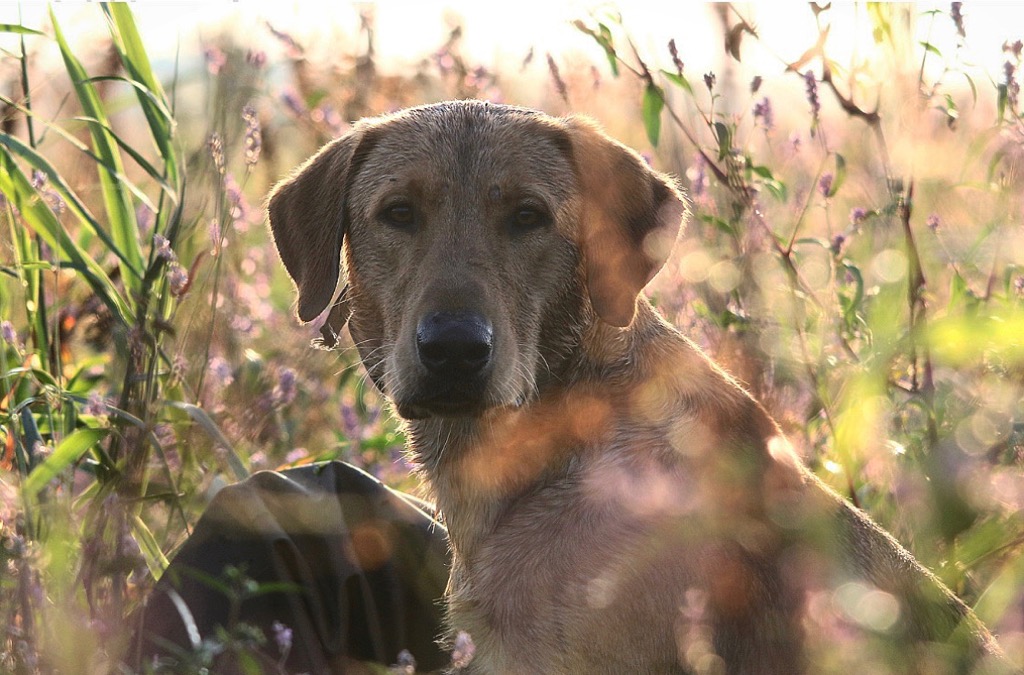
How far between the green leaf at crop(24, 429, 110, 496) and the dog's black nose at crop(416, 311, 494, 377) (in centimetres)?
86

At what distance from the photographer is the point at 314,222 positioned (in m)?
3.31

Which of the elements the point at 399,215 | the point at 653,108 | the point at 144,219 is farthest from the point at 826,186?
the point at 144,219

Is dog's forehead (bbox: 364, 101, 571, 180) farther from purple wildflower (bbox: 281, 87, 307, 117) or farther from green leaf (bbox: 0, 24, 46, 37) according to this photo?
purple wildflower (bbox: 281, 87, 307, 117)

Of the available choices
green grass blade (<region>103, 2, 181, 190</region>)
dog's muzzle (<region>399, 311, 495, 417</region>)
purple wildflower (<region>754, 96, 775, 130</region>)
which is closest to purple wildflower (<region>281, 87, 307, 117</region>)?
green grass blade (<region>103, 2, 181, 190</region>)

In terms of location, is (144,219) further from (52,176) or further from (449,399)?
(449,399)

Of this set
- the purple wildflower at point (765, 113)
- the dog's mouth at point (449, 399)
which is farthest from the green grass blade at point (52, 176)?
the purple wildflower at point (765, 113)

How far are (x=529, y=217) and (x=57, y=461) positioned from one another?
1347 mm

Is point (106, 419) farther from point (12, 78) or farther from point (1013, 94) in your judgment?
point (1013, 94)

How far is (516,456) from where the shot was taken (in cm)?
300

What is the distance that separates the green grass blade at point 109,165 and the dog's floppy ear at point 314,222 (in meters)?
0.57

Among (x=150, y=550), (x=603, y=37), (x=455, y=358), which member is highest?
(x=603, y=37)

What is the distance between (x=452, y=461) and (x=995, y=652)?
4.76 feet

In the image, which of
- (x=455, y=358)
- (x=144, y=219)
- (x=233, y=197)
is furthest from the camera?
(x=144, y=219)

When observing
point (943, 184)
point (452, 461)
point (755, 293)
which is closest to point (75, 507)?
point (452, 461)
